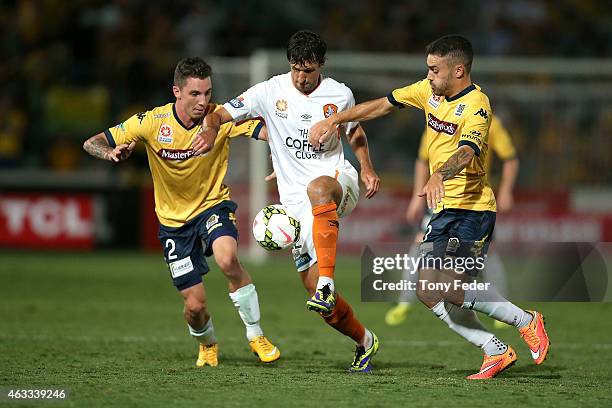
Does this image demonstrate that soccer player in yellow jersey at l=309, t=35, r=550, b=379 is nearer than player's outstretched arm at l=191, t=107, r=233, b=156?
Yes

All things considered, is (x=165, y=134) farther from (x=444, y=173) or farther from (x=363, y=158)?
(x=444, y=173)

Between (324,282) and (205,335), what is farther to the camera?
(205,335)

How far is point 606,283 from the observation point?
297 inches

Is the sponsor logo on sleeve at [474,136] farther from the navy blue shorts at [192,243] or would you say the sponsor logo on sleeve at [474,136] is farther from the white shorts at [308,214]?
the navy blue shorts at [192,243]

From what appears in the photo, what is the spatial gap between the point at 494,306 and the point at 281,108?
2025mm

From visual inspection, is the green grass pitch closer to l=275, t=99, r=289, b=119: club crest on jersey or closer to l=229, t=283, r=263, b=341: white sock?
l=229, t=283, r=263, b=341: white sock

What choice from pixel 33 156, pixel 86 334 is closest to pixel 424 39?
pixel 33 156

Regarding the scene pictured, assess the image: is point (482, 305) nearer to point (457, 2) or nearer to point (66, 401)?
point (66, 401)

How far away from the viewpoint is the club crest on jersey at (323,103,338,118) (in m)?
7.20

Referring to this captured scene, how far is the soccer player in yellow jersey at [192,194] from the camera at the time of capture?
7.31m

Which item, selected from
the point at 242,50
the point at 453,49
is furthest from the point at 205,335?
the point at 242,50

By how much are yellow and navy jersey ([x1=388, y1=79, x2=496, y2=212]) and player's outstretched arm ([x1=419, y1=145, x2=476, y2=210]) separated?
0.94ft

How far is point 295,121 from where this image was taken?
284 inches

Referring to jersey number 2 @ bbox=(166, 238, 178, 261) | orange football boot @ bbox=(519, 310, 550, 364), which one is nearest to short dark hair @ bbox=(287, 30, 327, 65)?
jersey number 2 @ bbox=(166, 238, 178, 261)
